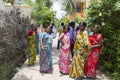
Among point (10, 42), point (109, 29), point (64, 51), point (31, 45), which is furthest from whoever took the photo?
point (31, 45)

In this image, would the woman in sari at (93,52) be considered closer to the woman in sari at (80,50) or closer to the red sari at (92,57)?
the red sari at (92,57)

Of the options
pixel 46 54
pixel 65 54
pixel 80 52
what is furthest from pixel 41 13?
pixel 80 52

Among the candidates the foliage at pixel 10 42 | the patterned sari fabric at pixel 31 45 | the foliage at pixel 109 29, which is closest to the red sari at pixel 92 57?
the foliage at pixel 109 29

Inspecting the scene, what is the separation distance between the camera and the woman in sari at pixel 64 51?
10.2 m

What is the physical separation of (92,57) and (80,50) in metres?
0.48

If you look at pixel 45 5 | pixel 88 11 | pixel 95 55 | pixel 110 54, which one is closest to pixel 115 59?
pixel 110 54

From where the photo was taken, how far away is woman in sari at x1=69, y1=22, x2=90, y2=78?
9281mm

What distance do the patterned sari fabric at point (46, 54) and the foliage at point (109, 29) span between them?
1.96 meters

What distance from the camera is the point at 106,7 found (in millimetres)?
11438

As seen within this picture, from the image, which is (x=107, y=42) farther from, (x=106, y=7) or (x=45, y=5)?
(x=45, y=5)

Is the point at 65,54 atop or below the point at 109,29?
below

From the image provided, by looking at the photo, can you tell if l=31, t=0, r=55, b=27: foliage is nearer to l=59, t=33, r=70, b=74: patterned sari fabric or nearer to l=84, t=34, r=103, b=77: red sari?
l=59, t=33, r=70, b=74: patterned sari fabric

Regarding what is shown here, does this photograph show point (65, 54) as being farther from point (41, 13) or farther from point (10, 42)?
point (41, 13)

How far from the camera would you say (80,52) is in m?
9.41
